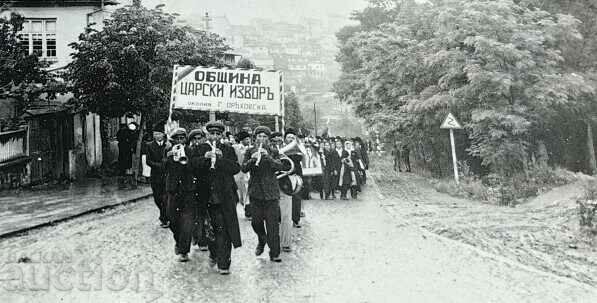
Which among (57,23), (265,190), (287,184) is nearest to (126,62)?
(57,23)

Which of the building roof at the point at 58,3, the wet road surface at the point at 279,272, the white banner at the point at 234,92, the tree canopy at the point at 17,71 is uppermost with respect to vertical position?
the building roof at the point at 58,3

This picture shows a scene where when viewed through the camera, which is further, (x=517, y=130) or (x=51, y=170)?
(x=51, y=170)

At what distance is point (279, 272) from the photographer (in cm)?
745

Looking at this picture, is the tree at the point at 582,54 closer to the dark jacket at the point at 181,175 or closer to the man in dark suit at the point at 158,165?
the man in dark suit at the point at 158,165

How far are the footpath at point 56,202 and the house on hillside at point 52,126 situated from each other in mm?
1140

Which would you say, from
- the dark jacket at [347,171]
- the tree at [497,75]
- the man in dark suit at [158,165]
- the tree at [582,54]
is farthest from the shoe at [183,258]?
the tree at [582,54]

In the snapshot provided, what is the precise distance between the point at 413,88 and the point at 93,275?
16165 mm

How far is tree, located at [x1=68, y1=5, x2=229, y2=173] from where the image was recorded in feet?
62.7

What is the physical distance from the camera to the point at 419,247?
9.11 m

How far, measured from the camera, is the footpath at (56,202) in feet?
38.5

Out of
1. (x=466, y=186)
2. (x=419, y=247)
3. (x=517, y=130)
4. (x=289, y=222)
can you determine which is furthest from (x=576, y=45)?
(x=289, y=222)

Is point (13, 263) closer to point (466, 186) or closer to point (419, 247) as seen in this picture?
point (419, 247)

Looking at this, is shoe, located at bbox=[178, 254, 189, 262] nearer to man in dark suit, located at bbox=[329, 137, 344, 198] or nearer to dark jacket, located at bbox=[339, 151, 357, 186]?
dark jacket, located at bbox=[339, 151, 357, 186]

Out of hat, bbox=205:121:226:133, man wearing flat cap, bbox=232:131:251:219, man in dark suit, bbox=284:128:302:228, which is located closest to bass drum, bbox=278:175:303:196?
man in dark suit, bbox=284:128:302:228
